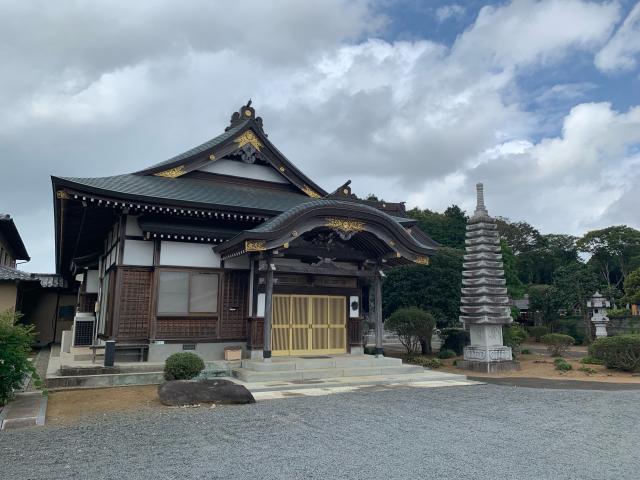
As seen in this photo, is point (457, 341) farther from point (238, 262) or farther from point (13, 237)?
point (13, 237)

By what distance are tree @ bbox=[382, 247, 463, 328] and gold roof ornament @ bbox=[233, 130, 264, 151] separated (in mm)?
8900

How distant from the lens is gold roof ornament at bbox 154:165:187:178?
47.5ft

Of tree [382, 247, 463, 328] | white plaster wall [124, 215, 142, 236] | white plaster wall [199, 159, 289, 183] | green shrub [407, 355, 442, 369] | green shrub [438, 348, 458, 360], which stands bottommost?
green shrub [407, 355, 442, 369]

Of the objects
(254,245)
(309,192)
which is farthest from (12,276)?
(254,245)

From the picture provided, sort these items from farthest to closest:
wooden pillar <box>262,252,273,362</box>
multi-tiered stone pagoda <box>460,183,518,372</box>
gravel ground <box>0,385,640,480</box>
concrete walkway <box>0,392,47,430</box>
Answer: multi-tiered stone pagoda <box>460,183,518,372</box> < wooden pillar <box>262,252,273,362</box> < concrete walkway <box>0,392,47,430</box> < gravel ground <box>0,385,640,480</box>

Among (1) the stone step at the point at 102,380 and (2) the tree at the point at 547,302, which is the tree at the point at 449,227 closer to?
(2) the tree at the point at 547,302

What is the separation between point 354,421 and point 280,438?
150 centimetres

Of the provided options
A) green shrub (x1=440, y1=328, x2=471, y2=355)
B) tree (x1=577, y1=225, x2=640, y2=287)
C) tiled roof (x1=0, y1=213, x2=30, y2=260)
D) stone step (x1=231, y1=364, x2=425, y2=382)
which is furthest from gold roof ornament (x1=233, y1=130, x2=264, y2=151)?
tree (x1=577, y1=225, x2=640, y2=287)

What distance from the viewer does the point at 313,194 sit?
1678 cm

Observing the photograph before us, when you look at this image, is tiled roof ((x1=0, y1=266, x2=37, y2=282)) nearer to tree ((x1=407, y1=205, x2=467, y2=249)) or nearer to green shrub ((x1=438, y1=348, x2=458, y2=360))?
green shrub ((x1=438, y1=348, x2=458, y2=360))

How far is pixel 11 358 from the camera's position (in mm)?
7809

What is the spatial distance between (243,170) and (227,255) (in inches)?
160

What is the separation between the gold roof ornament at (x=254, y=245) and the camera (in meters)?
11.5

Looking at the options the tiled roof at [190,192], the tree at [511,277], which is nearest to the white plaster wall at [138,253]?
the tiled roof at [190,192]
